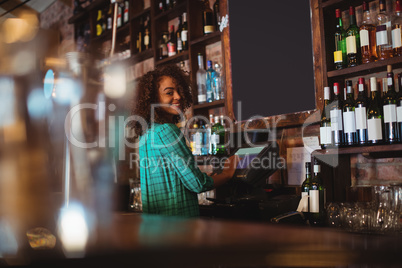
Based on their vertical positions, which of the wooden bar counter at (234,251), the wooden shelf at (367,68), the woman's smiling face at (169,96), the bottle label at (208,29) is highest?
the bottle label at (208,29)

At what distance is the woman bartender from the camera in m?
1.86

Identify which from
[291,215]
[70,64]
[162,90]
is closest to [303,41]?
[162,90]

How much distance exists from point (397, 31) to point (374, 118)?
43 cm

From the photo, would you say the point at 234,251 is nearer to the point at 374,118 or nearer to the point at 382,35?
the point at 374,118

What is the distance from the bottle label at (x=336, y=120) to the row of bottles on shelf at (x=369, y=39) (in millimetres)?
273

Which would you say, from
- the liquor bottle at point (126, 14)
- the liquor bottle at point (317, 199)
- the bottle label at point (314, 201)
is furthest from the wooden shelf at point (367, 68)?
the liquor bottle at point (126, 14)

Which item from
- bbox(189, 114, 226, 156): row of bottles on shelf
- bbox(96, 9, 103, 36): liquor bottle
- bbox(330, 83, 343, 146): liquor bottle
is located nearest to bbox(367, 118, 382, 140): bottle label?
bbox(330, 83, 343, 146): liquor bottle

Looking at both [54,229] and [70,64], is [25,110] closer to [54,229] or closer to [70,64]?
[54,229]

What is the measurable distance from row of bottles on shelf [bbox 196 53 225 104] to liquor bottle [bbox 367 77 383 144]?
3.94 ft

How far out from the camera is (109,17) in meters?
4.38

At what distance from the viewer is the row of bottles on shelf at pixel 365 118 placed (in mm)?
1776

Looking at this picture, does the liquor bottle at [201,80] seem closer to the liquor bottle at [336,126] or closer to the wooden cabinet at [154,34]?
the wooden cabinet at [154,34]

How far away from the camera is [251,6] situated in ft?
9.00

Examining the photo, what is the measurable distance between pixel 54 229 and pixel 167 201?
1.32m
